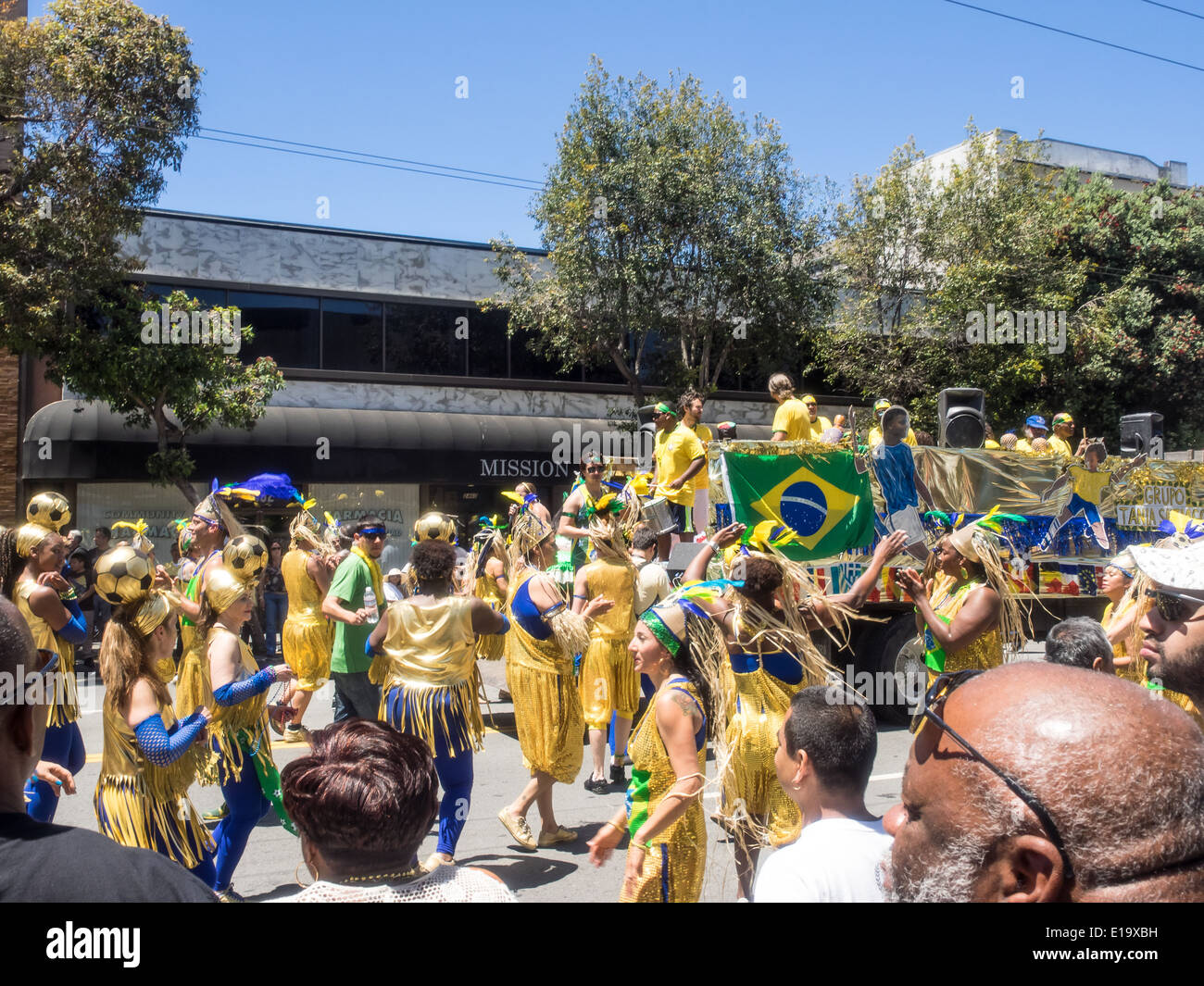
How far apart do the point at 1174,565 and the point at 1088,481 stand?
6.11m

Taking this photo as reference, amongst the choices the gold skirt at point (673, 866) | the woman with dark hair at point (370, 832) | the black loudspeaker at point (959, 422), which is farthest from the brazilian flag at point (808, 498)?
the woman with dark hair at point (370, 832)

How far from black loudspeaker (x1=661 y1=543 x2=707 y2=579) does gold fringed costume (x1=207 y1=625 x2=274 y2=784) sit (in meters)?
4.05

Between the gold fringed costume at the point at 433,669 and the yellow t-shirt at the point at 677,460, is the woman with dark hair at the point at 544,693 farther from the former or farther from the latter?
the yellow t-shirt at the point at 677,460

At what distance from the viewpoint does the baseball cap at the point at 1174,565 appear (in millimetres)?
2832

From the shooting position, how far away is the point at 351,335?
20.3m

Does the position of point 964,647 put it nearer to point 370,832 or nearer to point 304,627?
point 370,832

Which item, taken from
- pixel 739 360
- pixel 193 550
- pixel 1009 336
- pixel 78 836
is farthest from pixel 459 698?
pixel 1009 336

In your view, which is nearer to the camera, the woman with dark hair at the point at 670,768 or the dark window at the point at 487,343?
the woman with dark hair at the point at 670,768

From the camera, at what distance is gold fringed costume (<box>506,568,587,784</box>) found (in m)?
5.73

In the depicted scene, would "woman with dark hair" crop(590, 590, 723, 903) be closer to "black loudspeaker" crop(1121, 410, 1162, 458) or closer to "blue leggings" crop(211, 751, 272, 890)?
"blue leggings" crop(211, 751, 272, 890)

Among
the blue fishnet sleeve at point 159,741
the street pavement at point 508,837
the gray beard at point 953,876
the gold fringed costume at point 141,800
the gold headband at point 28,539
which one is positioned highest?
the gold headband at point 28,539

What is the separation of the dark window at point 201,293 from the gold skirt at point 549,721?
14791 millimetres

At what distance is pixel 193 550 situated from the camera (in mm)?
9258
